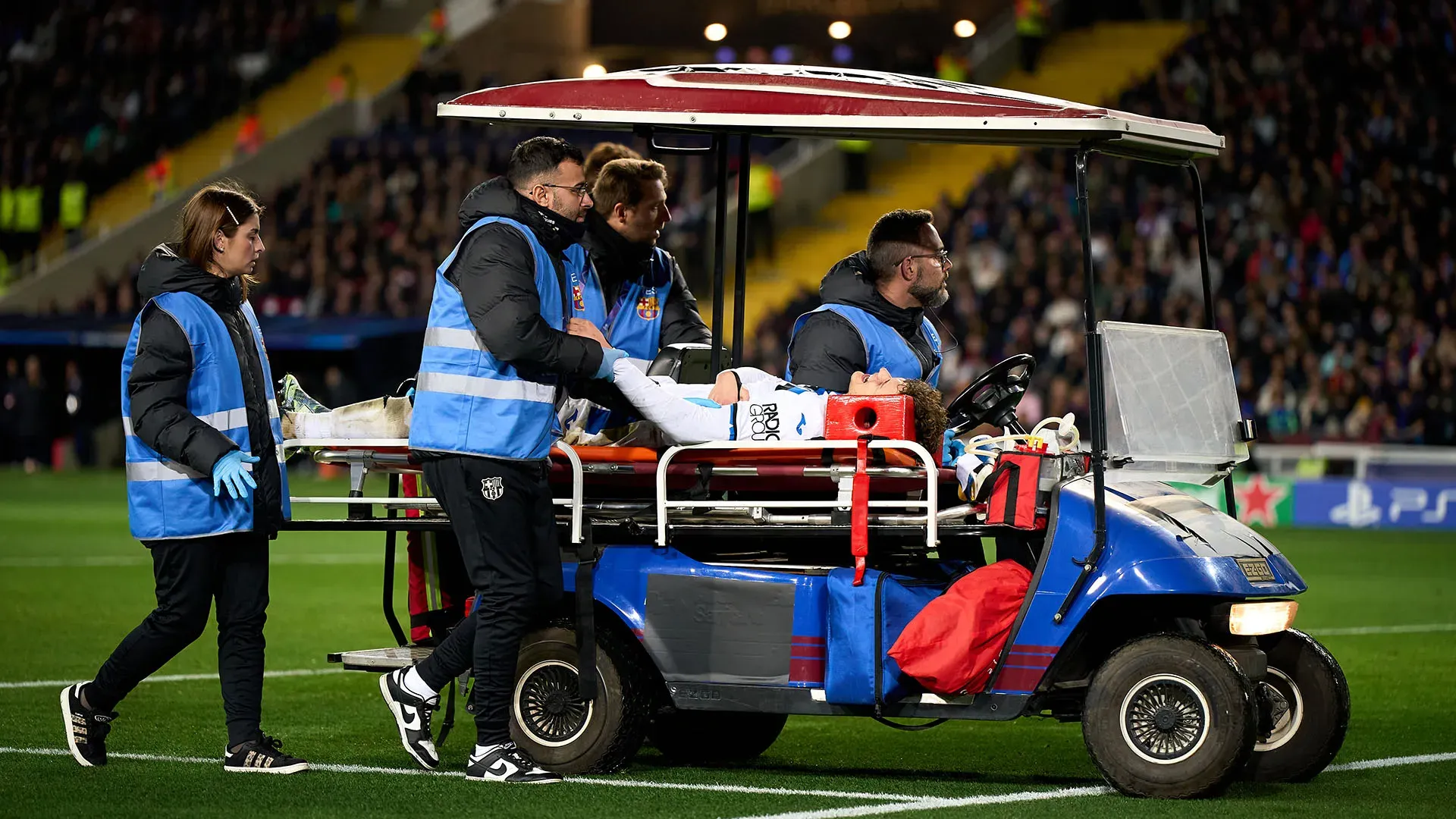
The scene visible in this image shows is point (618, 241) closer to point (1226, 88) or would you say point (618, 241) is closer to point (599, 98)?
point (599, 98)

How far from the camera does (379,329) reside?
31.7 meters

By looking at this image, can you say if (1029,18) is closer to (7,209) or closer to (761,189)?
(761,189)

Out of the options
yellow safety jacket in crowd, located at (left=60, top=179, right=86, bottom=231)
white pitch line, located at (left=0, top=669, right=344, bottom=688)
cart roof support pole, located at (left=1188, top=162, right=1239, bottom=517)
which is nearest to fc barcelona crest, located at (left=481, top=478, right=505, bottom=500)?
cart roof support pole, located at (left=1188, top=162, right=1239, bottom=517)

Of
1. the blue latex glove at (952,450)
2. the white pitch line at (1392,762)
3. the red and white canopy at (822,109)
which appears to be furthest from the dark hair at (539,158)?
the white pitch line at (1392,762)

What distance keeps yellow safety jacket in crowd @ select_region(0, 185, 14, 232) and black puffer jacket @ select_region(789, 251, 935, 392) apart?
3366 centimetres

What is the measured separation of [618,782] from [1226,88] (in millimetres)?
24121

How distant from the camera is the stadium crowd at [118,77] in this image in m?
39.1

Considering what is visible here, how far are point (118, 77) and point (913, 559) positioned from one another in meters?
36.1

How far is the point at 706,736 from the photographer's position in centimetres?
809

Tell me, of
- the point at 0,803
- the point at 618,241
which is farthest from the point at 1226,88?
the point at 0,803

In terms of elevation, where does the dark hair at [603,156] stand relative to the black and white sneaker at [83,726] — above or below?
above

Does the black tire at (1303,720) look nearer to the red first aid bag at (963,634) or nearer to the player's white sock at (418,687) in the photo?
the red first aid bag at (963,634)

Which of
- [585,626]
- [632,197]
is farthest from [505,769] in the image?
[632,197]

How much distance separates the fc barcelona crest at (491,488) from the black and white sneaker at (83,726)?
5.38ft
